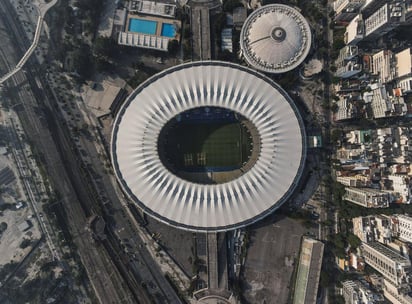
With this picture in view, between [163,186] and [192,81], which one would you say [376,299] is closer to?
[163,186]

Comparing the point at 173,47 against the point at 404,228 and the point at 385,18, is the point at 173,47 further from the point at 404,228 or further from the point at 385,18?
the point at 404,228

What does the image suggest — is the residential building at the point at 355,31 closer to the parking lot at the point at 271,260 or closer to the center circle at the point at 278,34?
the center circle at the point at 278,34

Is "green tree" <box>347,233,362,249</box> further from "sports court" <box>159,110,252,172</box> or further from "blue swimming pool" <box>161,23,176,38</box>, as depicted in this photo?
"blue swimming pool" <box>161,23,176,38</box>

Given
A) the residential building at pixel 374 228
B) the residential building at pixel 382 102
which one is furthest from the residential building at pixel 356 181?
the residential building at pixel 382 102

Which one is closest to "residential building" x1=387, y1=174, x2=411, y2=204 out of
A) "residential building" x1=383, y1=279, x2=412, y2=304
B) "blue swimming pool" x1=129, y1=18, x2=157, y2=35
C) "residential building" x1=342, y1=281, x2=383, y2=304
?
"residential building" x1=383, y1=279, x2=412, y2=304

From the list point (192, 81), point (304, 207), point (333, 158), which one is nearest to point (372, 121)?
point (333, 158)

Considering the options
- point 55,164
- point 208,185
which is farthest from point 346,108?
point 55,164

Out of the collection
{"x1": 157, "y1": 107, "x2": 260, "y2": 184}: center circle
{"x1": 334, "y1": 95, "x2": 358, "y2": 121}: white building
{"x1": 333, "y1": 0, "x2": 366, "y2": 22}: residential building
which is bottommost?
{"x1": 157, "y1": 107, "x2": 260, "y2": 184}: center circle
